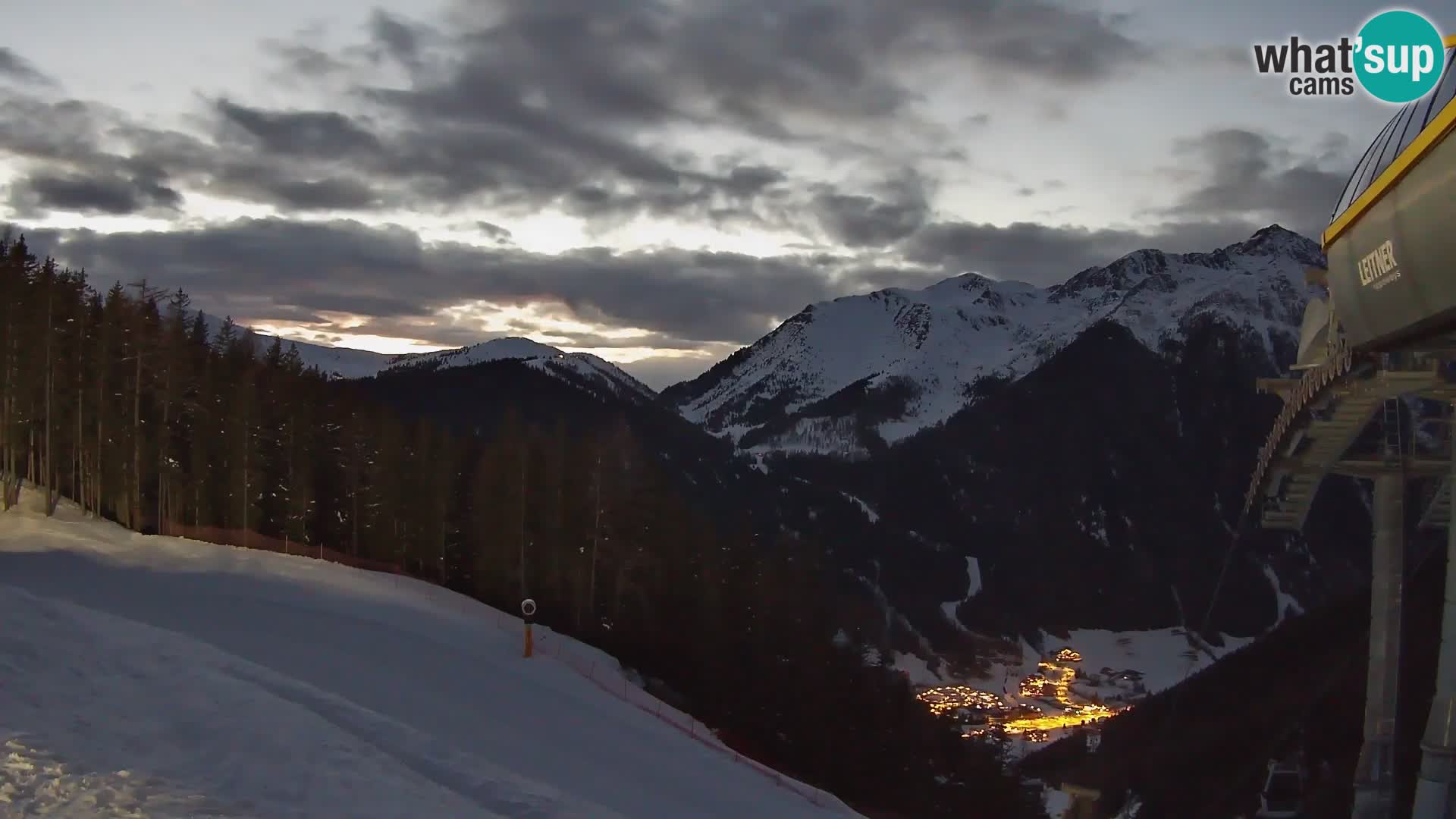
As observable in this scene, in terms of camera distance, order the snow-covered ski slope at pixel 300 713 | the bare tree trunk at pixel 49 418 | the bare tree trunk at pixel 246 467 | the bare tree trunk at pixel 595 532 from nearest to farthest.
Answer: the snow-covered ski slope at pixel 300 713
the bare tree trunk at pixel 49 418
the bare tree trunk at pixel 246 467
the bare tree trunk at pixel 595 532

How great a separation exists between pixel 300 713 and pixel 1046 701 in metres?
151

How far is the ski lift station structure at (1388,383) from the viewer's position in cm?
1101

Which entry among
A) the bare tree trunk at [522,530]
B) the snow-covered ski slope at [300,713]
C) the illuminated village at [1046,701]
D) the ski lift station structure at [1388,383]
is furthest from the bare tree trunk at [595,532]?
the illuminated village at [1046,701]

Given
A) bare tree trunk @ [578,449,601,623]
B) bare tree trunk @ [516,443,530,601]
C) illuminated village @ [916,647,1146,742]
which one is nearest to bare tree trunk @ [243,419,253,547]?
bare tree trunk @ [516,443,530,601]

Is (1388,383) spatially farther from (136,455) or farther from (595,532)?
(136,455)

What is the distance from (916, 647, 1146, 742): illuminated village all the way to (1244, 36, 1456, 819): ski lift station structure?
284 feet

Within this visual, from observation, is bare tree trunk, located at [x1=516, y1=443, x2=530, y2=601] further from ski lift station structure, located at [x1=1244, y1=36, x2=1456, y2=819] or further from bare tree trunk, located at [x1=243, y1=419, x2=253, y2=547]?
ski lift station structure, located at [x1=1244, y1=36, x2=1456, y2=819]

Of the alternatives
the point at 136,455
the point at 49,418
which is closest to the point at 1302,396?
the point at 136,455

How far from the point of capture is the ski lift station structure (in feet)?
36.1

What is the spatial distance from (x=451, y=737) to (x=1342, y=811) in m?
35.5

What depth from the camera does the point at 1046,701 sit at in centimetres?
15300

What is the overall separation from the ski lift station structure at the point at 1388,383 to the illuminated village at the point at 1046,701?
8649 cm

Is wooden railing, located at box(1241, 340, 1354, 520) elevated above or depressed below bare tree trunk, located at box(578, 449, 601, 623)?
above

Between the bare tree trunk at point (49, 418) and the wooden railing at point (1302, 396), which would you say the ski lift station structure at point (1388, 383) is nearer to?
the wooden railing at point (1302, 396)
